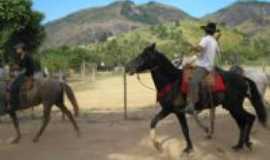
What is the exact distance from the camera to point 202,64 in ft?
34.6

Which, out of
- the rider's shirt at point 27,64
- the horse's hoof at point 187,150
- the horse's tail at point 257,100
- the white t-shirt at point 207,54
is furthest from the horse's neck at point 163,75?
the rider's shirt at point 27,64

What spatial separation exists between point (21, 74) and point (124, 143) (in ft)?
9.35

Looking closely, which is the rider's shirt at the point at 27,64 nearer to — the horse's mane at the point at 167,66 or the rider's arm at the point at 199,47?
the horse's mane at the point at 167,66

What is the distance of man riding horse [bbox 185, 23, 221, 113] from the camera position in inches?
409

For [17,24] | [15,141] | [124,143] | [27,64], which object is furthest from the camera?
[17,24]

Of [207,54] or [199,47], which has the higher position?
[199,47]

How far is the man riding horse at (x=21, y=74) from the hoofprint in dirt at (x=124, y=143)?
0.94 m

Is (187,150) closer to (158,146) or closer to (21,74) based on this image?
(158,146)

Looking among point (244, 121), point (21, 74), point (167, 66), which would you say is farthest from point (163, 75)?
point (21, 74)

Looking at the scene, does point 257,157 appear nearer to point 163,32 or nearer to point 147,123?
point 147,123

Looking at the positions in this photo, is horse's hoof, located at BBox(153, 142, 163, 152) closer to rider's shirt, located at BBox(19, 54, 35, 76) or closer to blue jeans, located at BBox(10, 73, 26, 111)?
rider's shirt, located at BBox(19, 54, 35, 76)

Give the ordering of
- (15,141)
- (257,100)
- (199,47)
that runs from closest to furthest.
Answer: (199,47) < (257,100) < (15,141)

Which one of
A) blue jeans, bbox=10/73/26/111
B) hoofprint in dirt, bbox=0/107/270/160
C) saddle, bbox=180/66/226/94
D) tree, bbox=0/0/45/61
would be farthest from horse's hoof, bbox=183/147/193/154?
tree, bbox=0/0/45/61

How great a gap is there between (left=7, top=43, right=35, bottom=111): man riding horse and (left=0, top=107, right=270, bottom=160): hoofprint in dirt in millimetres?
938
